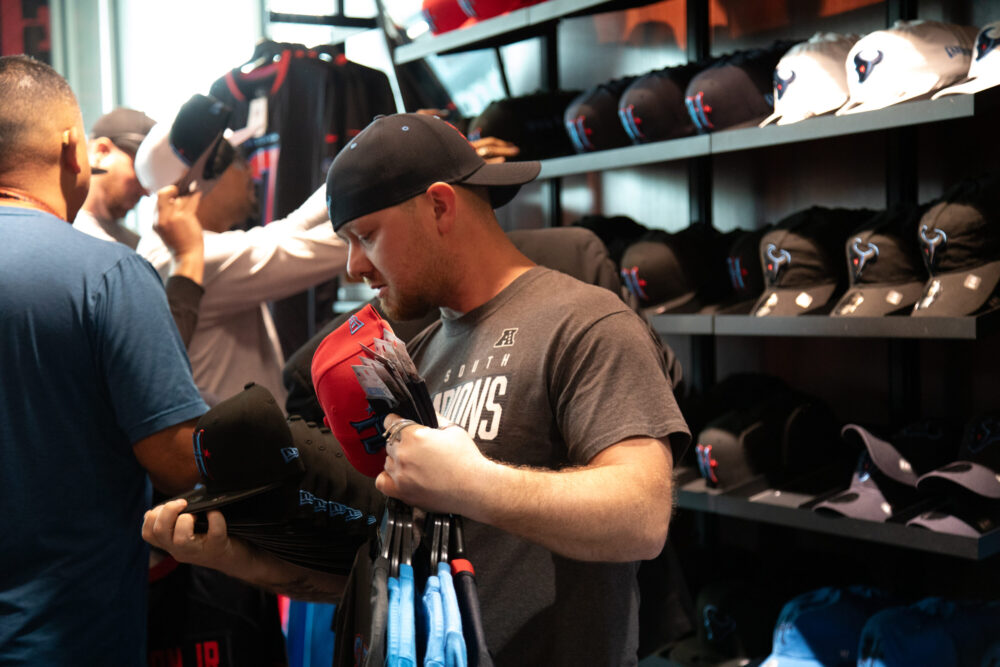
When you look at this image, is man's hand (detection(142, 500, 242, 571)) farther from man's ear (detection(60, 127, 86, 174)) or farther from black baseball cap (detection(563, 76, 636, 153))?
black baseball cap (detection(563, 76, 636, 153))

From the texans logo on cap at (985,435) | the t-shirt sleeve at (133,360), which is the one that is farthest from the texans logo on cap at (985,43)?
the t-shirt sleeve at (133,360)

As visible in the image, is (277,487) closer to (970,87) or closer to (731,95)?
(970,87)

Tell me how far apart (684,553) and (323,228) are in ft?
4.65

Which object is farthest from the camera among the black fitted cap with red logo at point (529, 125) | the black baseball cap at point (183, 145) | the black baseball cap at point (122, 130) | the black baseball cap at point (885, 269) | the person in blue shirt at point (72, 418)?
the black fitted cap with red logo at point (529, 125)

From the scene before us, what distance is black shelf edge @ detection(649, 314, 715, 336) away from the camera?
240 centimetres

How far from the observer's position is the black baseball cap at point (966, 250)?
1.93 meters

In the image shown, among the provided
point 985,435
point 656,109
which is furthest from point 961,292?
point 656,109

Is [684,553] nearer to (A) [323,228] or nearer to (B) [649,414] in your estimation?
(A) [323,228]

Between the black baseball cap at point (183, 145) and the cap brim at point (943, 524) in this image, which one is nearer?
the cap brim at point (943, 524)

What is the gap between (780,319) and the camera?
2225 millimetres

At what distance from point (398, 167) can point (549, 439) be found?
0.45m

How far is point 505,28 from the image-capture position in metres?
2.85

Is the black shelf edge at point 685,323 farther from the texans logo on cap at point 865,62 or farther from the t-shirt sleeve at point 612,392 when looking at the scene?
Answer: the t-shirt sleeve at point 612,392

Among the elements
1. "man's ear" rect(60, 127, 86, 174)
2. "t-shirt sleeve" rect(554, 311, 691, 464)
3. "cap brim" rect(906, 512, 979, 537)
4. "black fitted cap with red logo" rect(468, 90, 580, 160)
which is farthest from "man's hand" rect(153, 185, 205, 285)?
"cap brim" rect(906, 512, 979, 537)
